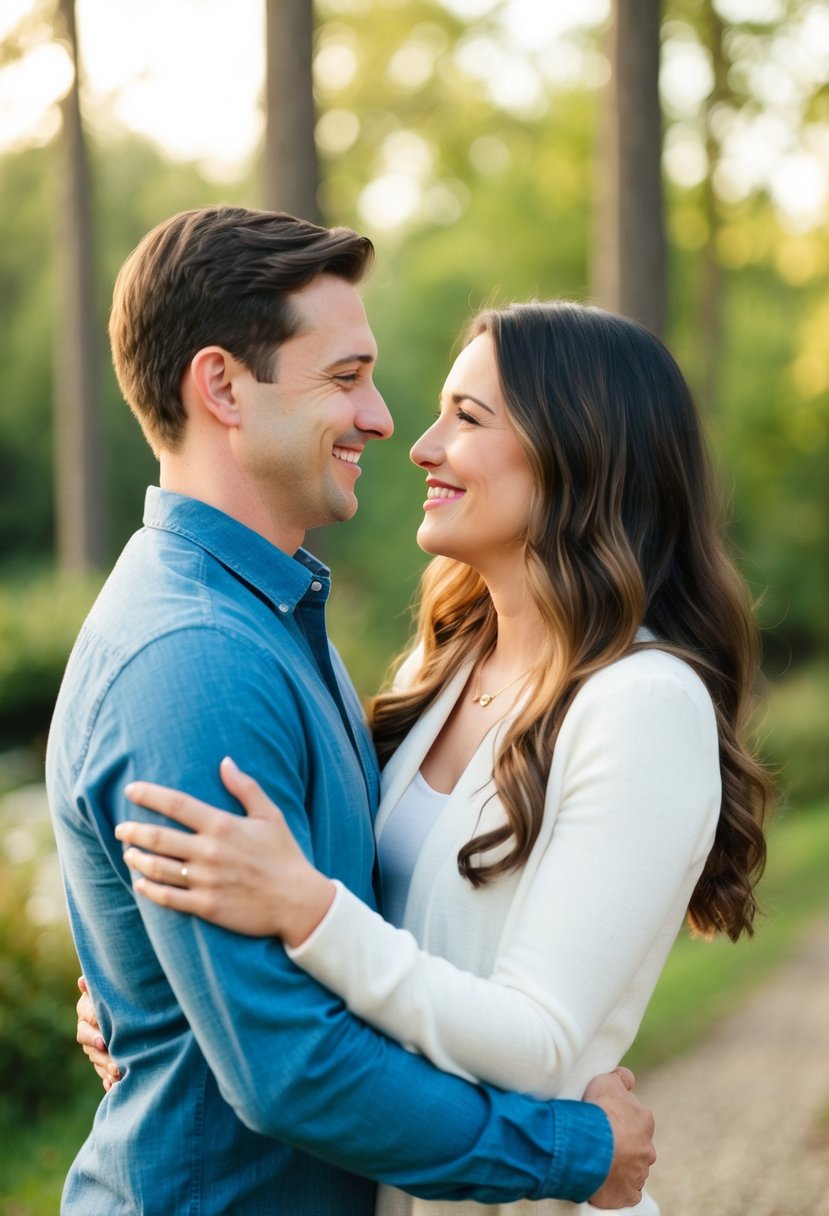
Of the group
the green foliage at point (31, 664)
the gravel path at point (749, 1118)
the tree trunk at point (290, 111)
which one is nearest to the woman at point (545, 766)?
the gravel path at point (749, 1118)

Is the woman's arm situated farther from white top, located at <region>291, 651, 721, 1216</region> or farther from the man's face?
the man's face

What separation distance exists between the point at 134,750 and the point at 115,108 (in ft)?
55.7

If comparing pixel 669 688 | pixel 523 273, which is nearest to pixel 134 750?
pixel 669 688

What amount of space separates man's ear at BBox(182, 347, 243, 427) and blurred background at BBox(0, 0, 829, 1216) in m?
3.17

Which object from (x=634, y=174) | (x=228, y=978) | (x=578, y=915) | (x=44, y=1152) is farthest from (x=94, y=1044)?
(x=634, y=174)

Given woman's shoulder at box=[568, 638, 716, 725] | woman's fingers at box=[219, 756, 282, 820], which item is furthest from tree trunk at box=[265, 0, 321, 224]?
woman's fingers at box=[219, 756, 282, 820]

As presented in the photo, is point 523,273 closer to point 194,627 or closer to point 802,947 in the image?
point 802,947

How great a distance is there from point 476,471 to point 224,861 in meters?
1.19

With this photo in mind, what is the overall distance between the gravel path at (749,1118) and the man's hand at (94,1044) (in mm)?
3361

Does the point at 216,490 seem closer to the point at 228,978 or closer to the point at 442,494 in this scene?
the point at 442,494

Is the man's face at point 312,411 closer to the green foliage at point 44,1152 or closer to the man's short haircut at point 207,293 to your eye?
the man's short haircut at point 207,293

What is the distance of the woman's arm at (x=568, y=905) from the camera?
2160mm

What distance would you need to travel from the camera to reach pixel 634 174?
8.20 meters

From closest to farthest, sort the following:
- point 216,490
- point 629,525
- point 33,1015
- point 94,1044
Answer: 1. point 216,490
2. point 94,1044
3. point 629,525
4. point 33,1015
